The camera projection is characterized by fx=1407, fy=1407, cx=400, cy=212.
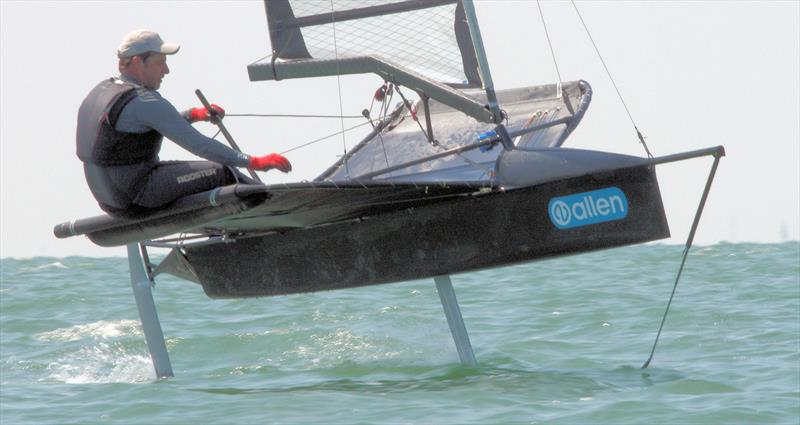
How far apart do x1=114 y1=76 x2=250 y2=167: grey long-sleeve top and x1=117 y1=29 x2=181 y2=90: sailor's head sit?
0.17m

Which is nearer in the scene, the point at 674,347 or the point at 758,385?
the point at 758,385

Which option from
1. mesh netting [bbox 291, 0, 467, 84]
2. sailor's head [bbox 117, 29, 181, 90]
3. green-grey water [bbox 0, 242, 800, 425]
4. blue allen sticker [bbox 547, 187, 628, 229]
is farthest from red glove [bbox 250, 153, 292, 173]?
mesh netting [bbox 291, 0, 467, 84]

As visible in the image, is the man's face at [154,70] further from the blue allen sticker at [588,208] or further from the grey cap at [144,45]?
the blue allen sticker at [588,208]

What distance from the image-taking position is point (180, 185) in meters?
6.11

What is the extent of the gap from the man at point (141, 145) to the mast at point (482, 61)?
4.19 ft

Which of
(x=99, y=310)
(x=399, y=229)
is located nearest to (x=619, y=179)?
(x=399, y=229)

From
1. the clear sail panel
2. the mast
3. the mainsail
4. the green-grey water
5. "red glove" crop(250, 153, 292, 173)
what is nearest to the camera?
"red glove" crop(250, 153, 292, 173)

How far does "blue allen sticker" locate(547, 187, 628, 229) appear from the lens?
6309mm

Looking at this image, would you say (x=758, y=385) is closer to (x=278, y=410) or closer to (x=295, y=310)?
(x=278, y=410)

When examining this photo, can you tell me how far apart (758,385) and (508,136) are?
1.69m

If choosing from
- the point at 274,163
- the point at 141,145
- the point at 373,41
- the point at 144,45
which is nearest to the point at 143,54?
the point at 144,45

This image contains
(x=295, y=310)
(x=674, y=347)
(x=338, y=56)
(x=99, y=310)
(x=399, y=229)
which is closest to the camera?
(x=399, y=229)

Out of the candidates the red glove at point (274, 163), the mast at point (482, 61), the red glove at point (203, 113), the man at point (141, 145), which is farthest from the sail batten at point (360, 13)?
the red glove at point (274, 163)

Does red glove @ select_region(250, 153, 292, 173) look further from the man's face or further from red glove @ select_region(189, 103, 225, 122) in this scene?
red glove @ select_region(189, 103, 225, 122)
